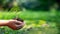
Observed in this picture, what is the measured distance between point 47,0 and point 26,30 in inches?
275

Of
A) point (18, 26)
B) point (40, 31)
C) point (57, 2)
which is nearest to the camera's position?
point (18, 26)

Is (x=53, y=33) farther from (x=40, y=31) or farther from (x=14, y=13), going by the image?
(x=14, y=13)

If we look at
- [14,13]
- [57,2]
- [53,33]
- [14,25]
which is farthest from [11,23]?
[57,2]

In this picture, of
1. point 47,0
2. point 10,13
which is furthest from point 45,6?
point 10,13

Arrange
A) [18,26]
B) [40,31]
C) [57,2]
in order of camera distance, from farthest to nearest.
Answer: [57,2]
[40,31]
[18,26]

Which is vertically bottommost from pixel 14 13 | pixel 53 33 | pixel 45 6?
pixel 53 33

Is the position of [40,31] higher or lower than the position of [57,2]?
lower

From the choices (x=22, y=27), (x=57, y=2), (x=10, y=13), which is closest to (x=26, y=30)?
(x=22, y=27)

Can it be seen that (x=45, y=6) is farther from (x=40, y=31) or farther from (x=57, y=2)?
(x=40, y=31)

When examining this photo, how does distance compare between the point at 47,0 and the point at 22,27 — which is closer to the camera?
the point at 22,27

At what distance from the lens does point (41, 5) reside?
28.6ft

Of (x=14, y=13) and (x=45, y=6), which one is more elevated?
(x=45, y=6)

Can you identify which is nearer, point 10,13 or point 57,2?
point 10,13

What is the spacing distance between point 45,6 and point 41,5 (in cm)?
25
